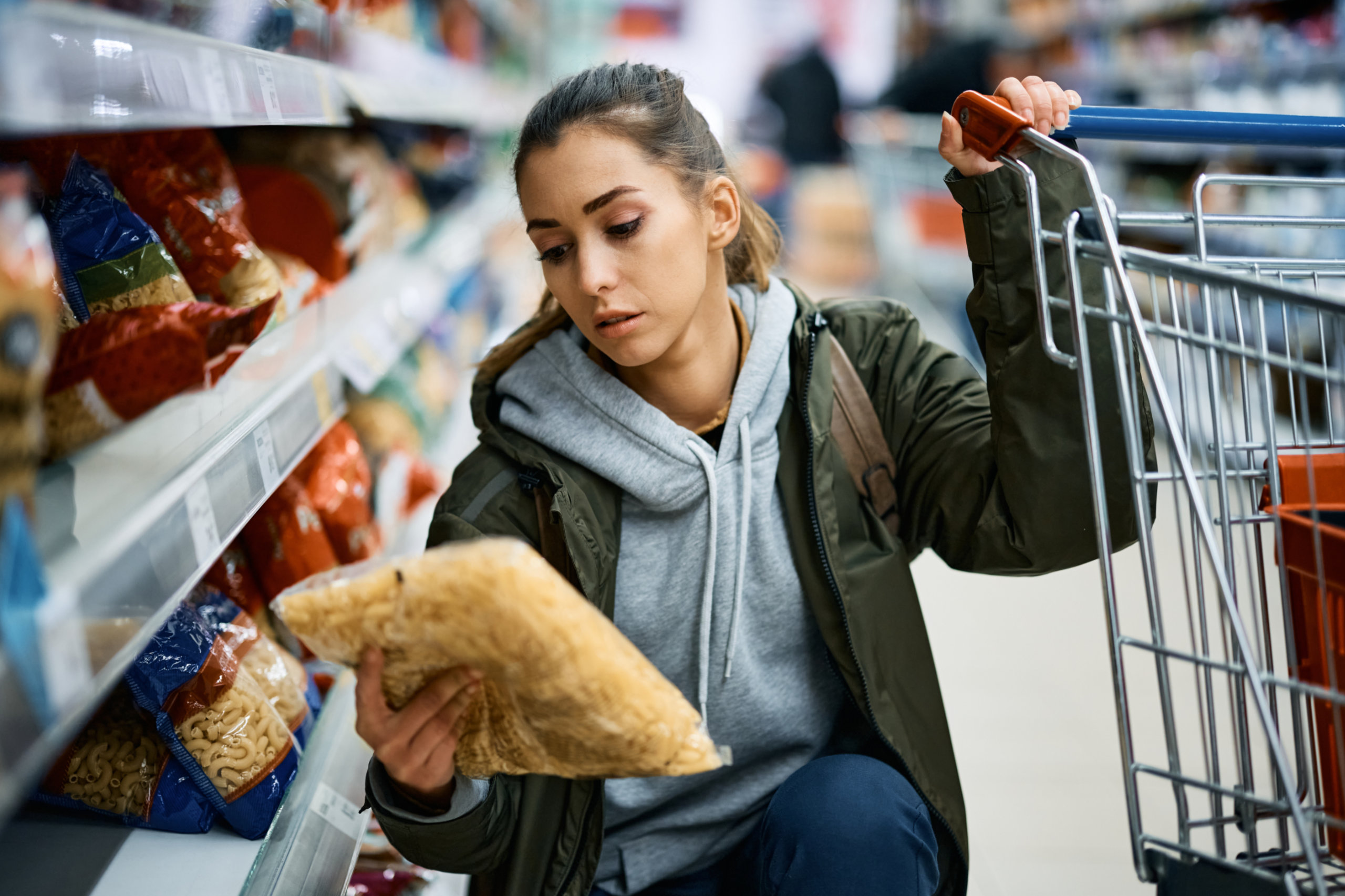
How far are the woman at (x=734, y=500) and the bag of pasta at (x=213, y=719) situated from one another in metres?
0.22

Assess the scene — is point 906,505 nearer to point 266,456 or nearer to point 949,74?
point 266,456

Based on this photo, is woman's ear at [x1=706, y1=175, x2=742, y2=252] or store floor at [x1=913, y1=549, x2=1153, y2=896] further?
store floor at [x1=913, y1=549, x2=1153, y2=896]

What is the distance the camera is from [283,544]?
1.60 meters

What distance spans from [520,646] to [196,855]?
2.08ft

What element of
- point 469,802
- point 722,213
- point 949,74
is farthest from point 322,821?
point 949,74

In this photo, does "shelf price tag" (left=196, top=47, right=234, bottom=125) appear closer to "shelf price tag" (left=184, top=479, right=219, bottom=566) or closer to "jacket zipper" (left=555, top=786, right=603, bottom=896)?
"shelf price tag" (left=184, top=479, right=219, bottom=566)

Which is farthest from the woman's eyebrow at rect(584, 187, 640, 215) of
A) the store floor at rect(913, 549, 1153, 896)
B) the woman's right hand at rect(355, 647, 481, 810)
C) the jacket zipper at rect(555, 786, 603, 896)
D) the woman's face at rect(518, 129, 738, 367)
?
the store floor at rect(913, 549, 1153, 896)

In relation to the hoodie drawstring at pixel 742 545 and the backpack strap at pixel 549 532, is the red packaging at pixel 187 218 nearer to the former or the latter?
the backpack strap at pixel 549 532

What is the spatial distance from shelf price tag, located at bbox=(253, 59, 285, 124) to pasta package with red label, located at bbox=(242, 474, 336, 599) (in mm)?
559

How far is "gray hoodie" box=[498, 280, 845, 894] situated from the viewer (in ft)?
3.98

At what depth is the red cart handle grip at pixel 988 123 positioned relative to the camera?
1.04 m

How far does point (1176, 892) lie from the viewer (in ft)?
2.99

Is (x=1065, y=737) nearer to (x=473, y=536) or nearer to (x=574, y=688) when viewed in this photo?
(x=473, y=536)

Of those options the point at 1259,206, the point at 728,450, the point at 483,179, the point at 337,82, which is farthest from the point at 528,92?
the point at 728,450
